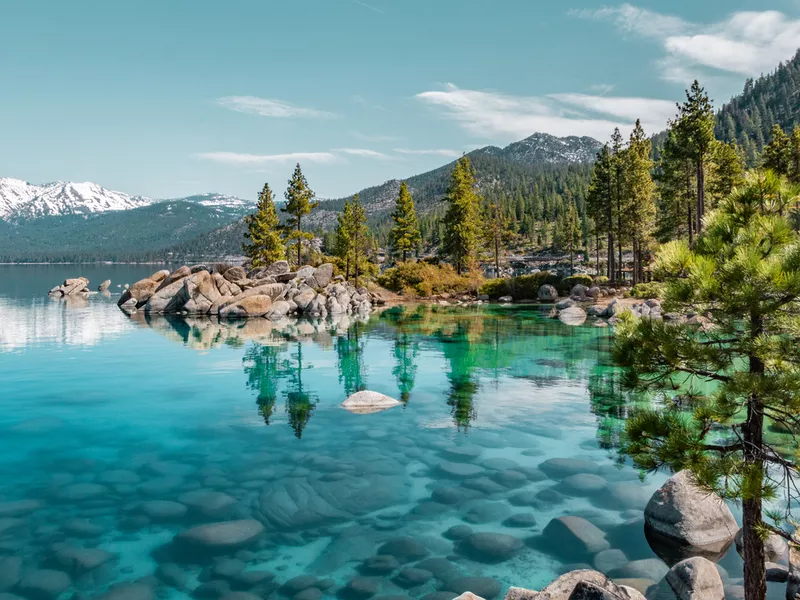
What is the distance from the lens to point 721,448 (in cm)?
623

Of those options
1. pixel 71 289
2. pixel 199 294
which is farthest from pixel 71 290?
pixel 199 294

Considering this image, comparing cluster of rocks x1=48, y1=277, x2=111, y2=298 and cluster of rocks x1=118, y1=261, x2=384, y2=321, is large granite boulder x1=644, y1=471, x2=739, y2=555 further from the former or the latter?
cluster of rocks x1=48, y1=277, x2=111, y2=298

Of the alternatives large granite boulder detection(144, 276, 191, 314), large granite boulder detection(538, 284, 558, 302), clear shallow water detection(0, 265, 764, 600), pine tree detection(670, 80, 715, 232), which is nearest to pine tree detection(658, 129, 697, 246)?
pine tree detection(670, 80, 715, 232)

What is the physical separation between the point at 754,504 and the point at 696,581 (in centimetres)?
258

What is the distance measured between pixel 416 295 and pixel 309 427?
175 ft

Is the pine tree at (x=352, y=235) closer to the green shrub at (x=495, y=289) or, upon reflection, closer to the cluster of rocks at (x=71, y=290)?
the green shrub at (x=495, y=289)

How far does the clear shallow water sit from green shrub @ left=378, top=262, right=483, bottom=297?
128 ft

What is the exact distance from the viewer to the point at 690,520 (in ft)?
34.0

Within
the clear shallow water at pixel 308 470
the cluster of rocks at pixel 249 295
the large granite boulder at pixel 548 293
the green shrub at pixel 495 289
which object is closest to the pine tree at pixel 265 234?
the cluster of rocks at pixel 249 295

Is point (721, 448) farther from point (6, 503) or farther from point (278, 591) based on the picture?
point (6, 503)

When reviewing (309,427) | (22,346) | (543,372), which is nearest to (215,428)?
(309,427)

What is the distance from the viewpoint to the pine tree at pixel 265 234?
7075 cm

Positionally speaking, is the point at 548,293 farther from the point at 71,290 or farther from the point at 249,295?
the point at 71,290

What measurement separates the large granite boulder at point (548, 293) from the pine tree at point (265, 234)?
33.1 m
